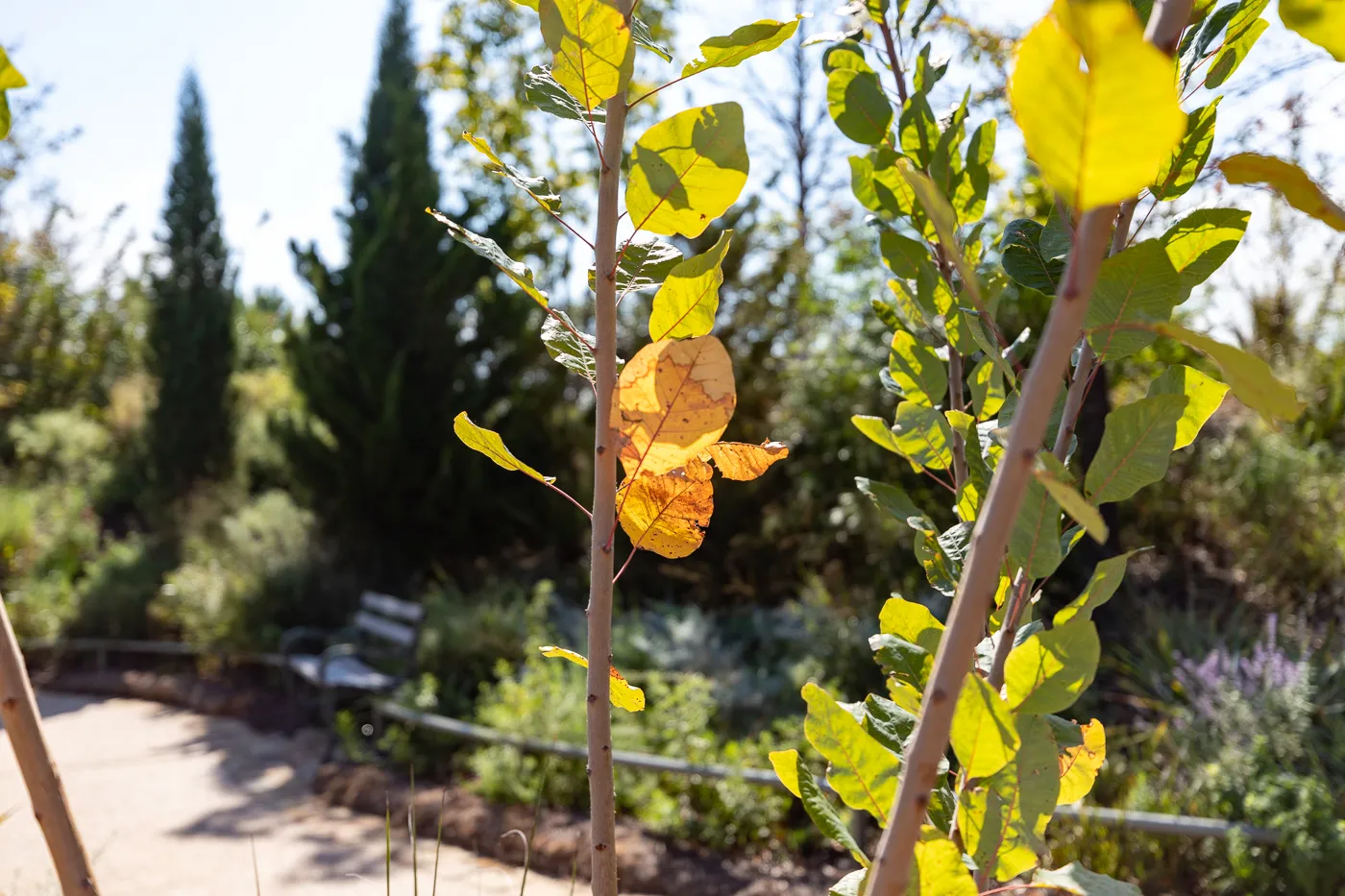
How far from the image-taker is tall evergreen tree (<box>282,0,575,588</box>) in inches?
290

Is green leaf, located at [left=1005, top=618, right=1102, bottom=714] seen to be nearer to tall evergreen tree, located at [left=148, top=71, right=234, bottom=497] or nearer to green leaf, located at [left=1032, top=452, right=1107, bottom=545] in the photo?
green leaf, located at [left=1032, top=452, right=1107, bottom=545]

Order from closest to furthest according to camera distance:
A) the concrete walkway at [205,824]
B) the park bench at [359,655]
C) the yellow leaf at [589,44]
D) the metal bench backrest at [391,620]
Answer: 1. the yellow leaf at [589,44]
2. the concrete walkway at [205,824]
3. the park bench at [359,655]
4. the metal bench backrest at [391,620]

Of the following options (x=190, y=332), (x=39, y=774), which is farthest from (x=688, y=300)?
(x=190, y=332)

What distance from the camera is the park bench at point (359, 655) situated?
5.56 meters

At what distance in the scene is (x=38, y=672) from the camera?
7246mm

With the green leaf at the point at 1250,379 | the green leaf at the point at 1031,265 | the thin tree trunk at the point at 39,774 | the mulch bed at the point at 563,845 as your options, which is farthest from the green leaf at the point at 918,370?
the mulch bed at the point at 563,845

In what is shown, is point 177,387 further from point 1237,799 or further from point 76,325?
point 1237,799

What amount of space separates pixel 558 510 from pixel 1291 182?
7104 millimetres

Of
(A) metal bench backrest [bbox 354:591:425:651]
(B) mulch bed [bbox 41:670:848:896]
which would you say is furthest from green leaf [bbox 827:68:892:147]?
(A) metal bench backrest [bbox 354:591:425:651]

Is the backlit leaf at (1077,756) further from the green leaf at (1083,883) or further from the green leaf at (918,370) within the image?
the green leaf at (918,370)

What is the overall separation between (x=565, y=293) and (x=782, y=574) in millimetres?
3782

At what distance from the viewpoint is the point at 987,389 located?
34.3 inches

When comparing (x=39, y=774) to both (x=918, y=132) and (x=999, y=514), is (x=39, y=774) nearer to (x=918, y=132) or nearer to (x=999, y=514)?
(x=999, y=514)

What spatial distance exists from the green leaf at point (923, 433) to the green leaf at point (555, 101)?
38 centimetres
